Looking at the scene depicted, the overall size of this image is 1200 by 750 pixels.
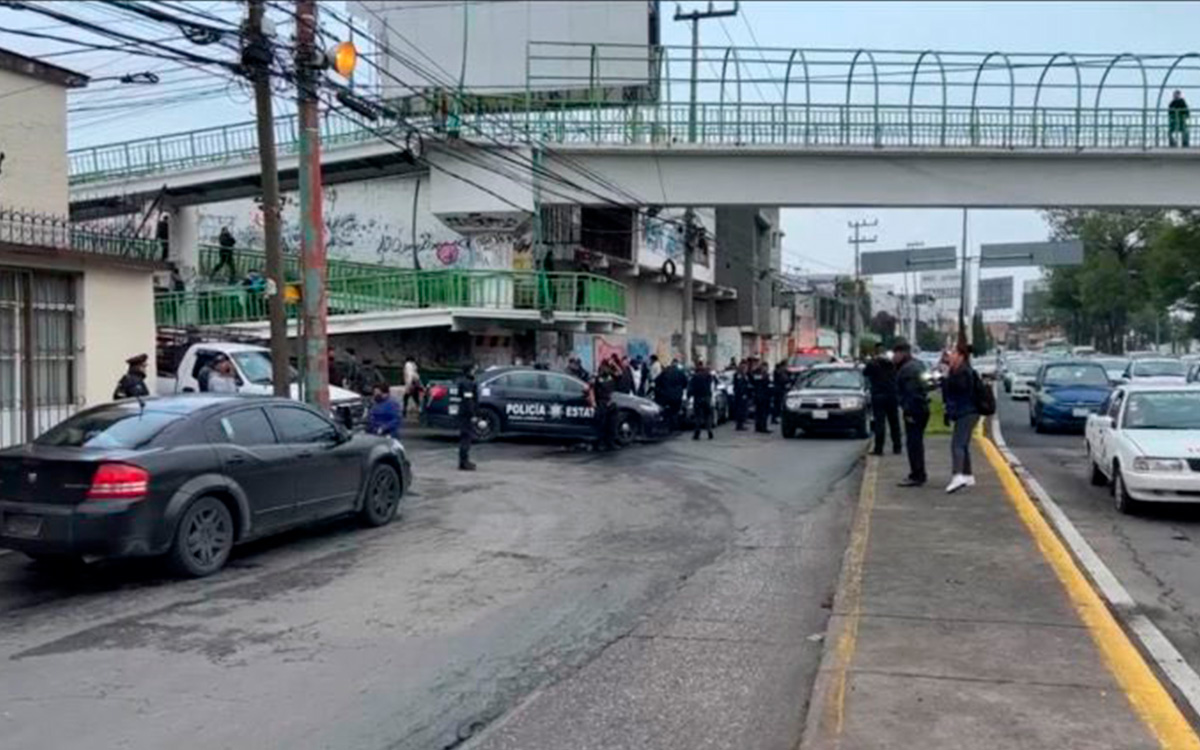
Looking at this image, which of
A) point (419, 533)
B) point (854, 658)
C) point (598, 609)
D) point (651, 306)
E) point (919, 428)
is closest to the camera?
point (854, 658)

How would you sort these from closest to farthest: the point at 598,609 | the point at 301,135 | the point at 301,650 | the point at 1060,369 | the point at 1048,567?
the point at 301,650
the point at 598,609
the point at 1048,567
the point at 301,135
the point at 1060,369

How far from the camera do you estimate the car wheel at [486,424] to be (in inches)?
853

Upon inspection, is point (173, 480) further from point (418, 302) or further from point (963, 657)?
point (418, 302)

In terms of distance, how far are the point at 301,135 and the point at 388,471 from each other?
5774mm

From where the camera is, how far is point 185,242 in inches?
1267

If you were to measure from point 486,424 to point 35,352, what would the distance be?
849cm

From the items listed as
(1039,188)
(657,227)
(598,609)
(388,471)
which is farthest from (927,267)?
(598,609)

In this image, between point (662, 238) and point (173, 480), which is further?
point (662, 238)

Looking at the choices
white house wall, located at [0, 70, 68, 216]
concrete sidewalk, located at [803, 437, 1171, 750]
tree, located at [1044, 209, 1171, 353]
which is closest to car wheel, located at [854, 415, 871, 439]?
concrete sidewalk, located at [803, 437, 1171, 750]

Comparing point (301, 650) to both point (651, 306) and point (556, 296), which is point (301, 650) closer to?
point (556, 296)

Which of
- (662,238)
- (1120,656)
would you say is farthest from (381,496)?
(662,238)

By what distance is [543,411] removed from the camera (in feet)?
70.2

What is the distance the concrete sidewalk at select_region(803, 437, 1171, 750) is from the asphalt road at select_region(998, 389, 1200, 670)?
579mm

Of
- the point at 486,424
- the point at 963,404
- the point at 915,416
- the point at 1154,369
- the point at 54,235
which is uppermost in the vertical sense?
the point at 54,235
